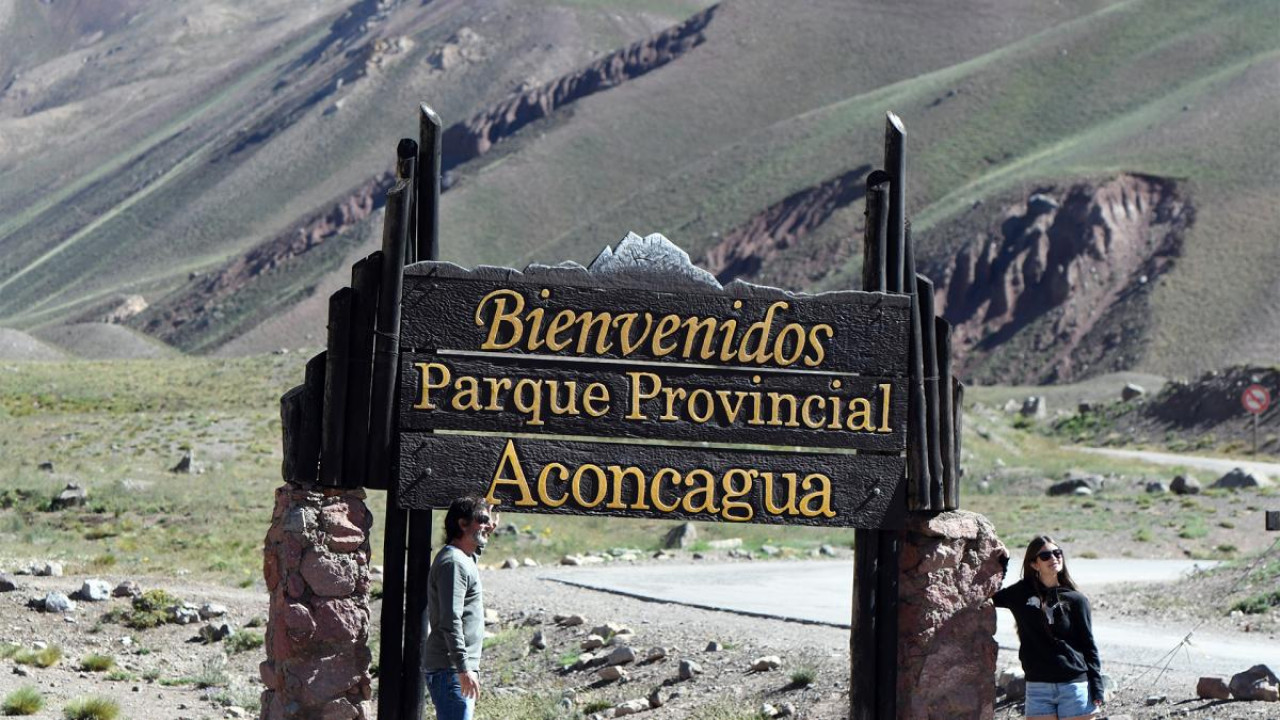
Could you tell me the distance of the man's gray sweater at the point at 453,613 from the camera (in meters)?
8.22

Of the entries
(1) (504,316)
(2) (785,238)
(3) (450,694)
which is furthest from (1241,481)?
(2) (785,238)

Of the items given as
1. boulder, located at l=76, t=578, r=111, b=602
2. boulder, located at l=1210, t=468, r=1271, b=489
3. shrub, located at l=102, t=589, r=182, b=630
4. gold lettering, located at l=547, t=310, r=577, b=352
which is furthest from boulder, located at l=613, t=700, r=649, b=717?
boulder, located at l=1210, t=468, r=1271, b=489

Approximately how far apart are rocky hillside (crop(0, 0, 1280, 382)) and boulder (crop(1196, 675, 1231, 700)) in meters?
62.2

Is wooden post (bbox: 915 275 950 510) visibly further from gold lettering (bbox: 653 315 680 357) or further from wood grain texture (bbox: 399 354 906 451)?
gold lettering (bbox: 653 315 680 357)

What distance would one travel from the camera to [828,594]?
19.9 m

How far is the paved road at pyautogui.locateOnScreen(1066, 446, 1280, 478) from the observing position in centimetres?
4175

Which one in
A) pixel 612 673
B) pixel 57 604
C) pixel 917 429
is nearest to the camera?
pixel 917 429

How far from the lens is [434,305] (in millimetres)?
9016

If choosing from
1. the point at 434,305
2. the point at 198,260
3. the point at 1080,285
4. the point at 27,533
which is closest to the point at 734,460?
the point at 434,305

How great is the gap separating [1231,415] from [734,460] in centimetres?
4820

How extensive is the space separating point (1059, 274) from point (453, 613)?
77129mm

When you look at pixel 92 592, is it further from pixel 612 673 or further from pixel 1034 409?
pixel 1034 409

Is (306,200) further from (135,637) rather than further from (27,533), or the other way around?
(135,637)

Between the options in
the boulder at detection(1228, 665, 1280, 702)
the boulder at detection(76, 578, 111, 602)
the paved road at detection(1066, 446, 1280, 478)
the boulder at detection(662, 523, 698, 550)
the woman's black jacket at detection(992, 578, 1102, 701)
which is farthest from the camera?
the paved road at detection(1066, 446, 1280, 478)
